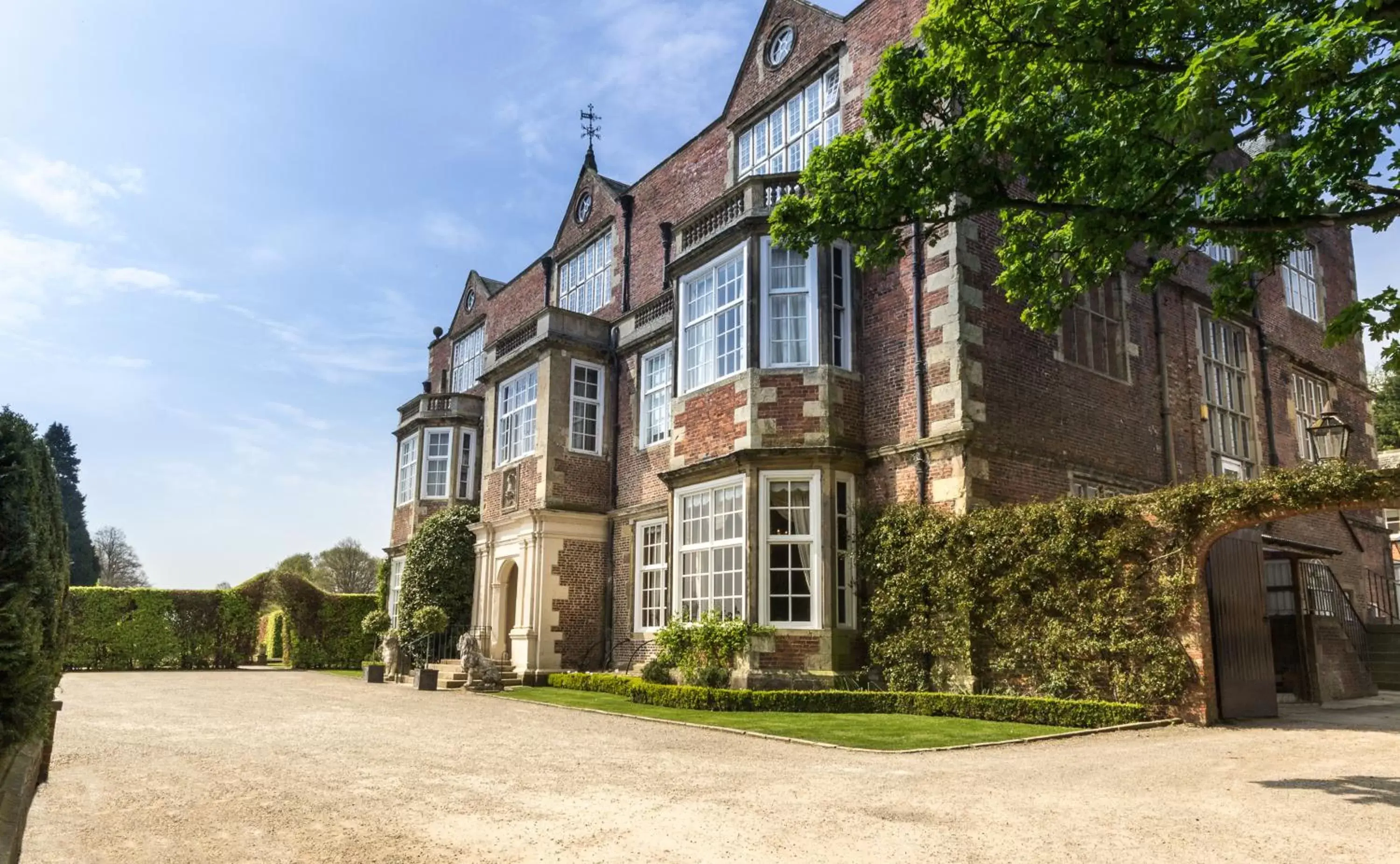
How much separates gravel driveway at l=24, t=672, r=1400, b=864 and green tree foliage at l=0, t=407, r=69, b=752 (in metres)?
0.90

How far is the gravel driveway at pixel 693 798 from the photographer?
17.8 feet

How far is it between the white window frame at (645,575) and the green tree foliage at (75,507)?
153ft

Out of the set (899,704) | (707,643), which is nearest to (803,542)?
(707,643)

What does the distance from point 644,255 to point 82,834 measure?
58.8ft

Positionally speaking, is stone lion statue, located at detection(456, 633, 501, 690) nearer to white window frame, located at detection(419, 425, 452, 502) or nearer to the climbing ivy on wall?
the climbing ivy on wall

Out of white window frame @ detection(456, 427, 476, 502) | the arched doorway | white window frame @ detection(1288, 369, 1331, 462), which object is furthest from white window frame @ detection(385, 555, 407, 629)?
white window frame @ detection(1288, 369, 1331, 462)

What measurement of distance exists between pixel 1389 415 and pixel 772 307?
39477 millimetres

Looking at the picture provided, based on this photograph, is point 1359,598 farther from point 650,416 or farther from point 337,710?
point 337,710

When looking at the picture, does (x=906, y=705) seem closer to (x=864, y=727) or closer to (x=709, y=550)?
(x=864, y=727)

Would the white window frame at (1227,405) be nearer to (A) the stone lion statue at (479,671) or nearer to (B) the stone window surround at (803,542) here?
(B) the stone window surround at (803,542)

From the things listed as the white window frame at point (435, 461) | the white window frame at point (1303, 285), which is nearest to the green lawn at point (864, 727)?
the white window frame at point (435, 461)

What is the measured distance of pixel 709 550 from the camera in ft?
51.2

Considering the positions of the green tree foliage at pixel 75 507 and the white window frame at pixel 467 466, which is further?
the green tree foliage at pixel 75 507

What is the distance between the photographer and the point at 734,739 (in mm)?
10367
